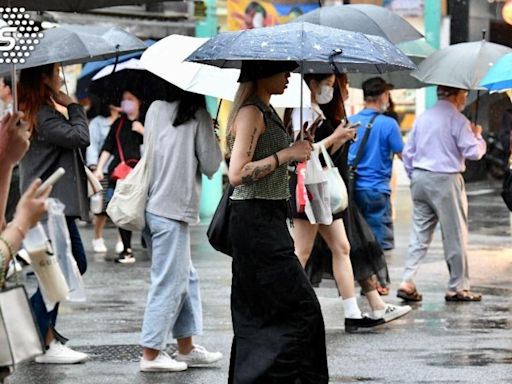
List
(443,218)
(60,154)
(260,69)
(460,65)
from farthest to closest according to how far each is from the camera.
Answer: (443,218), (460,65), (60,154), (260,69)

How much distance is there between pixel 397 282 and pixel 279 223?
18.5 feet

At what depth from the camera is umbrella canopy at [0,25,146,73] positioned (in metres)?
8.27

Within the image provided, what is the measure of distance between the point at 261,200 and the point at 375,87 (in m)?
4.93

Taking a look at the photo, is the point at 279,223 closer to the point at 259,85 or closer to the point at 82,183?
the point at 259,85

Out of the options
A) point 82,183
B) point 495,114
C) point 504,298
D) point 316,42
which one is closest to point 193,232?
point 504,298

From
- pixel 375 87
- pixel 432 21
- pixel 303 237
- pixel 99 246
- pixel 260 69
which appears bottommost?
pixel 99 246

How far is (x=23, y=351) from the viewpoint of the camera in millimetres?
4418

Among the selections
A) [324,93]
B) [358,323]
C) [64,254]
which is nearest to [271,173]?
[64,254]

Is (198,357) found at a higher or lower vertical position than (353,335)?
higher

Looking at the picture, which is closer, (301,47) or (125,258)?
(301,47)

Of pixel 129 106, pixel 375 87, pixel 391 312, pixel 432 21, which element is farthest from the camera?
pixel 432 21

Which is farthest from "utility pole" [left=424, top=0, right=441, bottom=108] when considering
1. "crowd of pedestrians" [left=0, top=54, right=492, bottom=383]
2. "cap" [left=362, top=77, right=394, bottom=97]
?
"cap" [left=362, top=77, right=394, bottom=97]

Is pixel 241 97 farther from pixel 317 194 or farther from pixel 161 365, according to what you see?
pixel 161 365

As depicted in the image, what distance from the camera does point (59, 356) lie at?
8.56 metres
